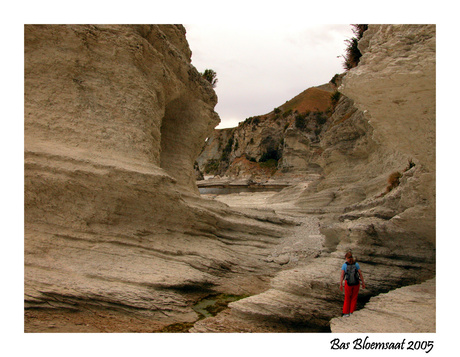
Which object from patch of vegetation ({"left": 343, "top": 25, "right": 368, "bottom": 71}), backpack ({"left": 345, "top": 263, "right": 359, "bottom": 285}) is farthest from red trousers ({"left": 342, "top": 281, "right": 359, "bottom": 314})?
patch of vegetation ({"left": 343, "top": 25, "right": 368, "bottom": 71})

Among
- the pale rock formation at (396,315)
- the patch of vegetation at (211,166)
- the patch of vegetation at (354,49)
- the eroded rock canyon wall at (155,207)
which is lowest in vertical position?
the pale rock formation at (396,315)

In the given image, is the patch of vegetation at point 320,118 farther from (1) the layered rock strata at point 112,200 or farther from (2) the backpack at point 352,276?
(2) the backpack at point 352,276

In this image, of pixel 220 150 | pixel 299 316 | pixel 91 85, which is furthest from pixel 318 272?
pixel 220 150

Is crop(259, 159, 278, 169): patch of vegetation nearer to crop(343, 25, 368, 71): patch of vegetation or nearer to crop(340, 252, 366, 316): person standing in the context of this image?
crop(343, 25, 368, 71): patch of vegetation

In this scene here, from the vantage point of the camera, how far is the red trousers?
664cm

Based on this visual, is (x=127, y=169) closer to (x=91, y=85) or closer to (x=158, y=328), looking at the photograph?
(x=91, y=85)

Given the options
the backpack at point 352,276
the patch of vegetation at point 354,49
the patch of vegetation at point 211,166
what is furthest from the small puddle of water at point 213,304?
the patch of vegetation at point 211,166

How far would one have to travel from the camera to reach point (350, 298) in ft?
22.2

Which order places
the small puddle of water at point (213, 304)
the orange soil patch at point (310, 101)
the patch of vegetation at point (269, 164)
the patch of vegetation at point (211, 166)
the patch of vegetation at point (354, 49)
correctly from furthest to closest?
1. the patch of vegetation at point (211, 166)
2. the orange soil patch at point (310, 101)
3. the patch of vegetation at point (269, 164)
4. the patch of vegetation at point (354, 49)
5. the small puddle of water at point (213, 304)

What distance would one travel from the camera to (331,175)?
73.7 feet

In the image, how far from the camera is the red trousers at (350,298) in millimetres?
6645

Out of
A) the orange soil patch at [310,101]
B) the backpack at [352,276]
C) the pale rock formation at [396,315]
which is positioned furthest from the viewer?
the orange soil patch at [310,101]

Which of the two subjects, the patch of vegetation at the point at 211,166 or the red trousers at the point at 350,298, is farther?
the patch of vegetation at the point at 211,166

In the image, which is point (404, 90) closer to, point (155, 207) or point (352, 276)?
point (352, 276)
